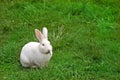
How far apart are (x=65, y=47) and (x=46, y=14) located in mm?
1666

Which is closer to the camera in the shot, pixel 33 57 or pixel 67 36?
pixel 33 57

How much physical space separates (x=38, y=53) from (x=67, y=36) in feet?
4.83

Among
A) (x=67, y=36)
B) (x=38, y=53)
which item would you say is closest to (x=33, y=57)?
(x=38, y=53)

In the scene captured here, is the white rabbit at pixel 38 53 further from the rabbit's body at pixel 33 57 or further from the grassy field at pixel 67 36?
the grassy field at pixel 67 36

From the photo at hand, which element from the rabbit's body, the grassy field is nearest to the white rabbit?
the rabbit's body

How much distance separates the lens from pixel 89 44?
686 cm

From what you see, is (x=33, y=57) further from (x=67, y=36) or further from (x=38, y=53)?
(x=67, y=36)

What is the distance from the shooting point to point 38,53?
5.77 meters

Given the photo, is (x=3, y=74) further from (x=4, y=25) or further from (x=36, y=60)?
(x=4, y=25)

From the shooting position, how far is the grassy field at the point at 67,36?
589 centimetres

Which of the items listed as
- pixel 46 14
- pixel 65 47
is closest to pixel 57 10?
pixel 46 14

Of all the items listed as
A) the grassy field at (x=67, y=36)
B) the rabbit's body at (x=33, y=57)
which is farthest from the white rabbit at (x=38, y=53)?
the grassy field at (x=67, y=36)

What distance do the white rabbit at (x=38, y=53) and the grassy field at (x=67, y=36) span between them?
101 millimetres

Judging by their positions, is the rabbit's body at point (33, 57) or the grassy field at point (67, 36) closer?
the rabbit's body at point (33, 57)
